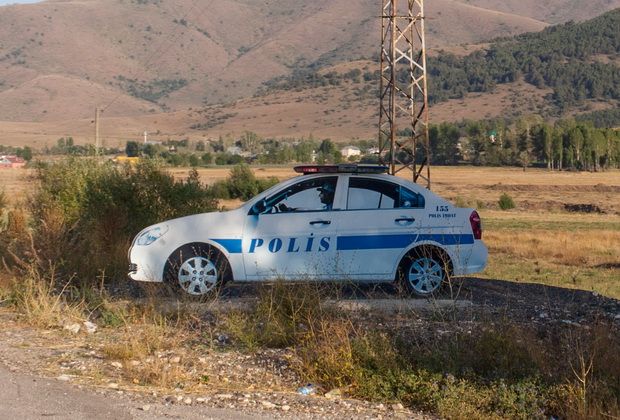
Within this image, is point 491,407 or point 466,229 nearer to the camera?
point 491,407

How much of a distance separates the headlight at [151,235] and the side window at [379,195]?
93.7 inches

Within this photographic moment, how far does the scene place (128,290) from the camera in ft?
36.0

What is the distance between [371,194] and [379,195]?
10 cm

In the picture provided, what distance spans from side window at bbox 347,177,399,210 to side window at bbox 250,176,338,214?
0.25 metres

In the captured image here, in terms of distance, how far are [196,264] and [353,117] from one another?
173 m

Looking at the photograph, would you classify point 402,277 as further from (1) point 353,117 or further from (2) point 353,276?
(1) point 353,117

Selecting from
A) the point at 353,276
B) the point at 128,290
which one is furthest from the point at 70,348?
the point at 353,276

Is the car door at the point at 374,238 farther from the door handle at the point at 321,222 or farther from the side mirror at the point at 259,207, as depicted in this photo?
the side mirror at the point at 259,207

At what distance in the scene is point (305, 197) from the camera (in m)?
10.4

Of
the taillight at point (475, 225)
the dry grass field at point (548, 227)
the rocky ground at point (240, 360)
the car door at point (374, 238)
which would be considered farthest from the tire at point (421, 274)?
the dry grass field at point (548, 227)

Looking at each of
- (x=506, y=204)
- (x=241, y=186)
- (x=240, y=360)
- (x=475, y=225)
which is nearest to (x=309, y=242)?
(x=475, y=225)

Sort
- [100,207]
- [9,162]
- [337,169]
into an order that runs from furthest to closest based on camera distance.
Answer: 1. [9,162]
2. [100,207]
3. [337,169]

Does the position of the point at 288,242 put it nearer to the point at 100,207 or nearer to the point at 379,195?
the point at 379,195

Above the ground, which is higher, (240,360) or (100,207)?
(100,207)
